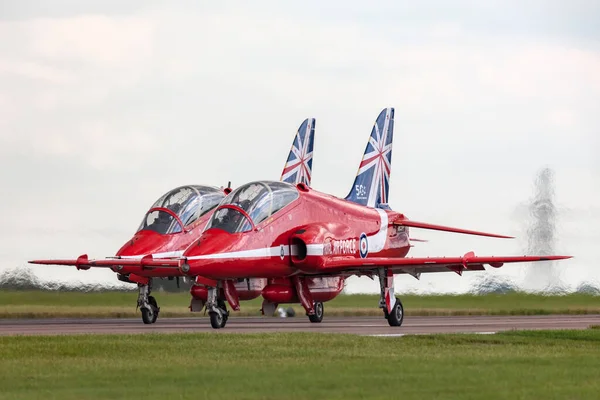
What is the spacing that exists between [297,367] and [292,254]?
1511cm

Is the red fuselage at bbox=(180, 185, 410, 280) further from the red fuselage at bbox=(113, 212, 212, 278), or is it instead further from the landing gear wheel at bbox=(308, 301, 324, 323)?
the red fuselage at bbox=(113, 212, 212, 278)

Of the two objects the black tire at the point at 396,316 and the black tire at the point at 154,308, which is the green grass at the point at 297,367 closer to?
the black tire at the point at 396,316

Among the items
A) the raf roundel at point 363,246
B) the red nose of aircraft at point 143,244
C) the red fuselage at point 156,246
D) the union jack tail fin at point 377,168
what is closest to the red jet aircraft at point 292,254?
the raf roundel at point 363,246

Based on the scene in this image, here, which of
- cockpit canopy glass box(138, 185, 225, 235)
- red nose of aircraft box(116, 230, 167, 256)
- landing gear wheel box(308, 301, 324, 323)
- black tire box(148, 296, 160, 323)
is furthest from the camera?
cockpit canopy glass box(138, 185, 225, 235)

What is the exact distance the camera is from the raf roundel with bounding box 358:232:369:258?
1447 inches

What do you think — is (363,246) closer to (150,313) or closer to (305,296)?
(305,296)

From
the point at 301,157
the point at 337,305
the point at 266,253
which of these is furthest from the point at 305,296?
the point at 301,157

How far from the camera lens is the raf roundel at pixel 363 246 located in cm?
3675

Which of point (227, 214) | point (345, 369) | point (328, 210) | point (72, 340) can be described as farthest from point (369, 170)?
point (345, 369)

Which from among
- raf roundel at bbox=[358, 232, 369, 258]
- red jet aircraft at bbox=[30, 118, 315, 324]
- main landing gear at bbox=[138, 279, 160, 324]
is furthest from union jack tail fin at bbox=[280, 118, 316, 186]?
main landing gear at bbox=[138, 279, 160, 324]

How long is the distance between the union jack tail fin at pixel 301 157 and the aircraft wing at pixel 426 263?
1337cm

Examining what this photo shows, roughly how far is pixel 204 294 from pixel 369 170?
31.4 feet

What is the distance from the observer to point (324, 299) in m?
35.6

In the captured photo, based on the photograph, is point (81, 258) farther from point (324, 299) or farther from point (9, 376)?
point (9, 376)
